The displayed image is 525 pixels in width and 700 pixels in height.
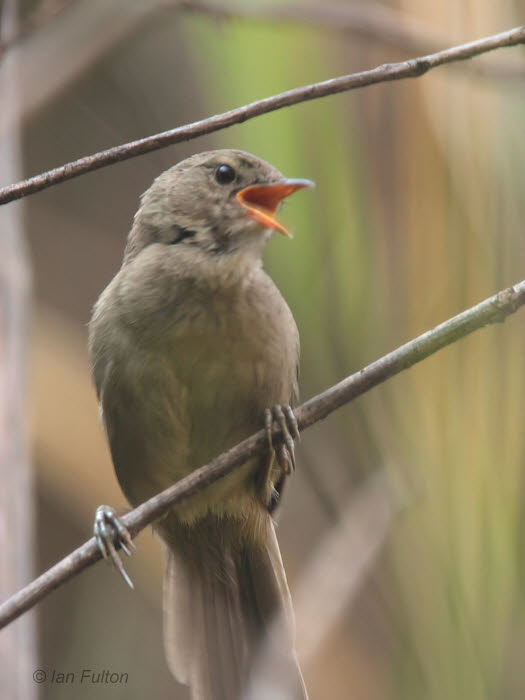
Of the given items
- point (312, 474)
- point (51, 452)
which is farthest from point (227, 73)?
point (51, 452)

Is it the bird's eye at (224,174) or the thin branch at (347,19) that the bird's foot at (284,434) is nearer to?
the bird's eye at (224,174)

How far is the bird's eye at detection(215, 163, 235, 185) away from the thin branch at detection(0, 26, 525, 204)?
1.15 meters

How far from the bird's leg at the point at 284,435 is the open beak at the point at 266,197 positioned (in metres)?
0.52

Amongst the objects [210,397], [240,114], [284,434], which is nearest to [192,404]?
[210,397]

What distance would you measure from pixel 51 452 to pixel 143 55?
1914 millimetres

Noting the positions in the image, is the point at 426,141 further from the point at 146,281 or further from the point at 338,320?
the point at 146,281

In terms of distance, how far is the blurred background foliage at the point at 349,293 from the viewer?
2164 mm

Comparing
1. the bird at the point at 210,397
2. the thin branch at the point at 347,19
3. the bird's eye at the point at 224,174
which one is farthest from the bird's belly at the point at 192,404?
the thin branch at the point at 347,19

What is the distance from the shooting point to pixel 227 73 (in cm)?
340

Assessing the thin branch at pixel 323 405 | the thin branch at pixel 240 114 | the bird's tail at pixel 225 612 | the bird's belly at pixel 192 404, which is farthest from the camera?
the bird's tail at pixel 225 612

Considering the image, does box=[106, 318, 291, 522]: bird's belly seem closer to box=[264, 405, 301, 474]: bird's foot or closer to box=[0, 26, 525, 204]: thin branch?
box=[264, 405, 301, 474]: bird's foot

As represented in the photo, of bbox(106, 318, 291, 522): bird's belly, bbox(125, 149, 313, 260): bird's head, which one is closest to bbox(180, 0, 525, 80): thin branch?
bbox(125, 149, 313, 260): bird's head

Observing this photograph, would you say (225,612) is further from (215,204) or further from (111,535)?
(215,204)

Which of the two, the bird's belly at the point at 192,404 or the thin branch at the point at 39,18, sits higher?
the thin branch at the point at 39,18
